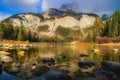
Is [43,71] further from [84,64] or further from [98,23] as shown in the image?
[98,23]

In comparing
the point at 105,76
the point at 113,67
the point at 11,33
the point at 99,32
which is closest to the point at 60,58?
the point at 113,67

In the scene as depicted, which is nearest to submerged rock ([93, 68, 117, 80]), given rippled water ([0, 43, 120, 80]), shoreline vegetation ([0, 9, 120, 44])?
rippled water ([0, 43, 120, 80])

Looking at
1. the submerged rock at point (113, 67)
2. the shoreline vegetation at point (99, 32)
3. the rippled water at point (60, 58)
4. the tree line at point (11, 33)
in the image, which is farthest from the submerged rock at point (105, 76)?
the tree line at point (11, 33)

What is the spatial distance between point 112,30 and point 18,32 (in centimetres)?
5884

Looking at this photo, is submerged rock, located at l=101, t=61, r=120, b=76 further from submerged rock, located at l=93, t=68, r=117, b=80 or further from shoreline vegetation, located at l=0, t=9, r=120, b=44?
shoreline vegetation, located at l=0, t=9, r=120, b=44

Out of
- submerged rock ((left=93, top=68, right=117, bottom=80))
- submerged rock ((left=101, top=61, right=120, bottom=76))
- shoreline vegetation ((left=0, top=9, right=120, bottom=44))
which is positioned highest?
shoreline vegetation ((left=0, top=9, right=120, bottom=44))

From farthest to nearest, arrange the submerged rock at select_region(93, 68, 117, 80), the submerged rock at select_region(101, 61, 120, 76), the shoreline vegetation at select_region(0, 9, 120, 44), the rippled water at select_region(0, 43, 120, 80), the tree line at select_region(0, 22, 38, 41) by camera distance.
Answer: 1. the tree line at select_region(0, 22, 38, 41)
2. the shoreline vegetation at select_region(0, 9, 120, 44)
3. the rippled water at select_region(0, 43, 120, 80)
4. the submerged rock at select_region(101, 61, 120, 76)
5. the submerged rock at select_region(93, 68, 117, 80)

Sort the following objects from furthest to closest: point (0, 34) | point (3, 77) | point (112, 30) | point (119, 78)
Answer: point (0, 34), point (112, 30), point (3, 77), point (119, 78)

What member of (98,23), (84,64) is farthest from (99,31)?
(84,64)

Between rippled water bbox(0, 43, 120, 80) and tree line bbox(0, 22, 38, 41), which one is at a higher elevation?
tree line bbox(0, 22, 38, 41)

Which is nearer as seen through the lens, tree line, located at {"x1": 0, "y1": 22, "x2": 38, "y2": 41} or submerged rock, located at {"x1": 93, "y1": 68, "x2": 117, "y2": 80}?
submerged rock, located at {"x1": 93, "y1": 68, "x2": 117, "y2": 80}

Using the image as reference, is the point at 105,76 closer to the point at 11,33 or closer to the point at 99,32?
the point at 99,32

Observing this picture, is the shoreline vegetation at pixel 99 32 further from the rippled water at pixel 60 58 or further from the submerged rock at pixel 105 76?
the submerged rock at pixel 105 76

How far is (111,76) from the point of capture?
15906 millimetres
